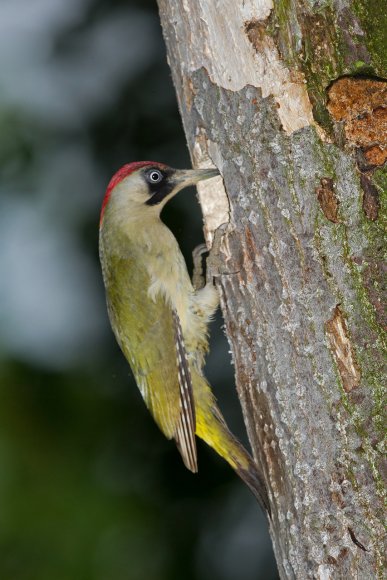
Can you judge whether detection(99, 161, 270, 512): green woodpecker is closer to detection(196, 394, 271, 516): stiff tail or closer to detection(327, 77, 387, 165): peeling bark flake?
detection(196, 394, 271, 516): stiff tail

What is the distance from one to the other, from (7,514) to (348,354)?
224cm

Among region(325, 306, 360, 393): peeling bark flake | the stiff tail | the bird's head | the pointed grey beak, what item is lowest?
the stiff tail

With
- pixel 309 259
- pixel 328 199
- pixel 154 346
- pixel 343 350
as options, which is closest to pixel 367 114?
pixel 328 199

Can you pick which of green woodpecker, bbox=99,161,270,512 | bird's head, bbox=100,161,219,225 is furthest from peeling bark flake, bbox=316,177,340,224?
bird's head, bbox=100,161,219,225

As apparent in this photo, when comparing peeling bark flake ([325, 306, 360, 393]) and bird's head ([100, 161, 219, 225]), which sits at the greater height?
bird's head ([100, 161, 219, 225])

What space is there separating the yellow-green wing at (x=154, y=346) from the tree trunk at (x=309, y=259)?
2.76ft

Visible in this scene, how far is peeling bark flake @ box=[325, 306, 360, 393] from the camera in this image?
215 centimetres

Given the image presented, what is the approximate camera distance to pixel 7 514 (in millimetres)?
3762

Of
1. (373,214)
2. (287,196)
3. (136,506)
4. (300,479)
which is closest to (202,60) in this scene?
(287,196)

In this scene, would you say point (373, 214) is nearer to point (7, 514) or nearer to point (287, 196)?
point (287, 196)

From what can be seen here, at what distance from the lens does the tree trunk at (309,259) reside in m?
2.13

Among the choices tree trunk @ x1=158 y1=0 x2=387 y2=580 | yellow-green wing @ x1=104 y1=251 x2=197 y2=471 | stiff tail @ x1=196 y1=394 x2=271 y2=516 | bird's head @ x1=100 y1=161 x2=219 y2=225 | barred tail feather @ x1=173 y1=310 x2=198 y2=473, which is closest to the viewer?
tree trunk @ x1=158 y1=0 x2=387 y2=580

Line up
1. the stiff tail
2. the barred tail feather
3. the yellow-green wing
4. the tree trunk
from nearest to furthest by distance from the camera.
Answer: the tree trunk → the stiff tail → the barred tail feather → the yellow-green wing

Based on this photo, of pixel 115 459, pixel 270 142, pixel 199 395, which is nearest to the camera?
pixel 270 142
